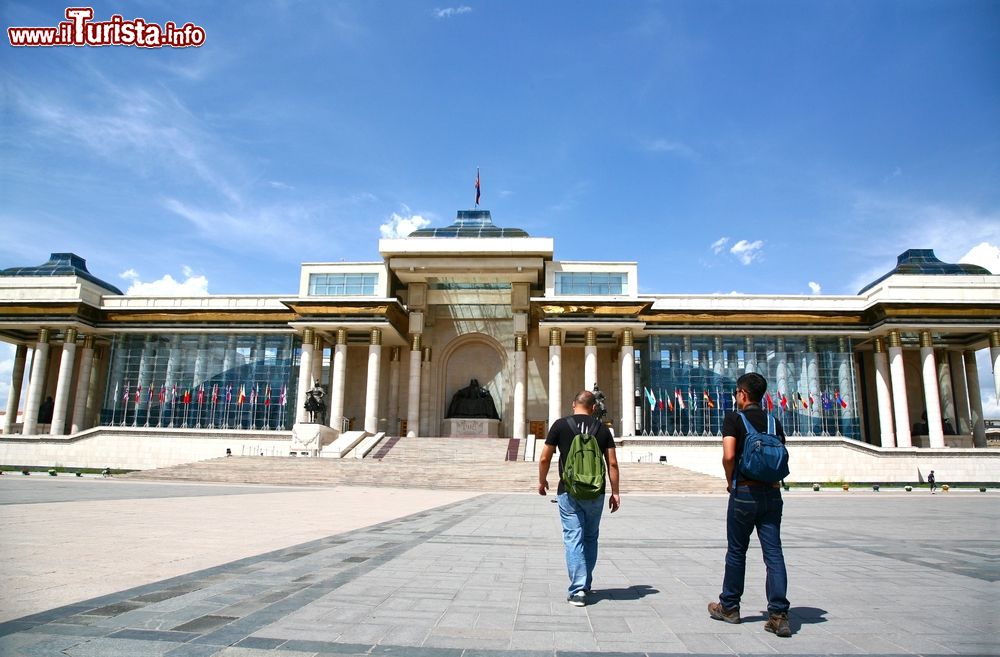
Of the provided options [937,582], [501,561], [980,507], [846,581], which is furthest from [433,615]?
[980,507]

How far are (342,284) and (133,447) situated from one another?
→ 58.2 ft

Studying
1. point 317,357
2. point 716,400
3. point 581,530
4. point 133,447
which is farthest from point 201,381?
point 581,530

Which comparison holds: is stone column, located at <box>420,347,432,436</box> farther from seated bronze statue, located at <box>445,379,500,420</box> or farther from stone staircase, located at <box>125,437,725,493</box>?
stone staircase, located at <box>125,437,725,493</box>

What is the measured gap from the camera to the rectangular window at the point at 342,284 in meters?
45.3

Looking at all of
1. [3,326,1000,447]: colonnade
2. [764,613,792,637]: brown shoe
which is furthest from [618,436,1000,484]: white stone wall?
[764,613,792,637]: brown shoe

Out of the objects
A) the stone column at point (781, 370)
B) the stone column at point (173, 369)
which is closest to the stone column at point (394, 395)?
the stone column at point (173, 369)

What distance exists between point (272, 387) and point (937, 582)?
44221 mm

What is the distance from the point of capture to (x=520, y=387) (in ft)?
144

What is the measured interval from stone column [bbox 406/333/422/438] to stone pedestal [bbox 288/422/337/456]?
6.43 m

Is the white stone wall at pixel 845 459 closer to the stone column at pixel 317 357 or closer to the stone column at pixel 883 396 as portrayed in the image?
the stone column at pixel 883 396

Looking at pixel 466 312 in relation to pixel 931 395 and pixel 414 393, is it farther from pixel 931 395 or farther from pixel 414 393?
pixel 931 395

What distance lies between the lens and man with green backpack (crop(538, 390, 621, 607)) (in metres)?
5.46

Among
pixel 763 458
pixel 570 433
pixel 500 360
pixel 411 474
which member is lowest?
pixel 411 474

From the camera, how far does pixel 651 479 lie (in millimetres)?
→ 28703
